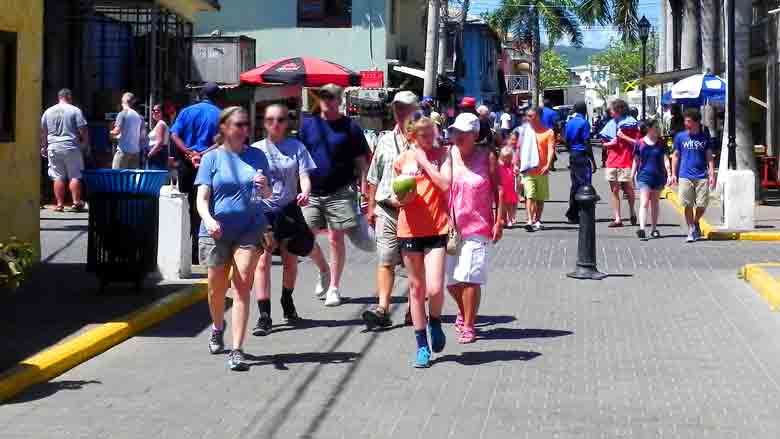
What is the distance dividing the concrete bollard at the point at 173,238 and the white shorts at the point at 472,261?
3.89 metres

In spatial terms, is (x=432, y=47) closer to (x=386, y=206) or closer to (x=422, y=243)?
(x=386, y=206)

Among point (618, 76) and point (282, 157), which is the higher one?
point (618, 76)

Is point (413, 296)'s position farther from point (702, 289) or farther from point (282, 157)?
point (702, 289)

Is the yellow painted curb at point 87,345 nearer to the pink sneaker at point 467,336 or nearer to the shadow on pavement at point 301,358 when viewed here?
the shadow on pavement at point 301,358

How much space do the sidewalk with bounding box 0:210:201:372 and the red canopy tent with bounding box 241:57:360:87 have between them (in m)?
10.7

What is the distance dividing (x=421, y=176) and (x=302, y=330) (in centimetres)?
196

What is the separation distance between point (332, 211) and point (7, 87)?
160 inches

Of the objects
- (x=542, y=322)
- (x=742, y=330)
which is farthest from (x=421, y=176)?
(x=742, y=330)

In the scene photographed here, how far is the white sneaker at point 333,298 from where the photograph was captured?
12.2 meters

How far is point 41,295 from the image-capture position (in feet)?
39.8

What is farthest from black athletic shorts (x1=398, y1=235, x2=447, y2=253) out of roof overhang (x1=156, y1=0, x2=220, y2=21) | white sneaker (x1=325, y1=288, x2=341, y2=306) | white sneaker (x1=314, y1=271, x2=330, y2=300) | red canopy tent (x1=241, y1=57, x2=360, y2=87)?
red canopy tent (x1=241, y1=57, x2=360, y2=87)

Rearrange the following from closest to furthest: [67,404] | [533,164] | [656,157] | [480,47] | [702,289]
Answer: [67,404]
[702,289]
[656,157]
[533,164]
[480,47]

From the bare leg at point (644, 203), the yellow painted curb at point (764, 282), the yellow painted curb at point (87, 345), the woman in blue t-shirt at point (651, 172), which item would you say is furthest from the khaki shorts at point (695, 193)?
the yellow painted curb at point (87, 345)

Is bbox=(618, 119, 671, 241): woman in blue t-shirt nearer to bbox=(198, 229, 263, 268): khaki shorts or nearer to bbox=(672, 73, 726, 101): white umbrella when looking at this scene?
bbox=(672, 73, 726, 101): white umbrella
